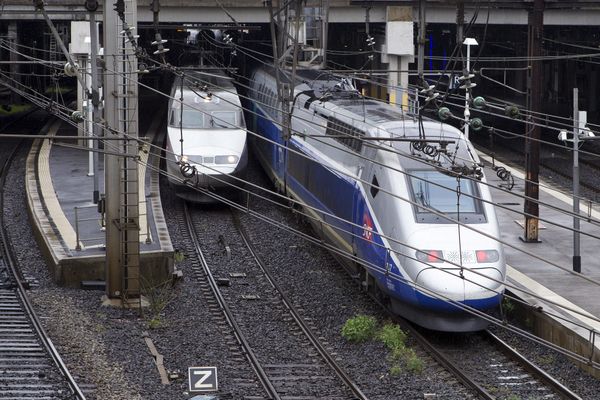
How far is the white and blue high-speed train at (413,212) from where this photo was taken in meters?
15.2

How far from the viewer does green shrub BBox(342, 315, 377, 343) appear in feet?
53.8

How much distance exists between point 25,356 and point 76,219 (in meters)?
5.57

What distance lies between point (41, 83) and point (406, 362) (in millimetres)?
38299

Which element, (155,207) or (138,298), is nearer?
(138,298)

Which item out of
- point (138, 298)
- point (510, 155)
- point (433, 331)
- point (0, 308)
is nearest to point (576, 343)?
point (433, 331)

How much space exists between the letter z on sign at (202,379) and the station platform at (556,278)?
145 inches

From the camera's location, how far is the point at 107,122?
706 inches

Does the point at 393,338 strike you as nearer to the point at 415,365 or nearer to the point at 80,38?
the point at 415,365

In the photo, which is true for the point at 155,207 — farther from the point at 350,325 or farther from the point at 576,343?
the point at 576,343

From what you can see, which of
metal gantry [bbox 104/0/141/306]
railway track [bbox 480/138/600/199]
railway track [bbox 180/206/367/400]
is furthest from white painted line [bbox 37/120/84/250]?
railway track [bbox 480/138/600/199]

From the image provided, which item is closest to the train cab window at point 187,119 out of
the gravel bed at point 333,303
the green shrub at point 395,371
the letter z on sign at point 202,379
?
the gravel bed at point 333,303

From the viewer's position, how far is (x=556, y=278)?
19.2m

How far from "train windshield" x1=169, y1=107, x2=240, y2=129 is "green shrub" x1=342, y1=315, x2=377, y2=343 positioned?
35.6ft

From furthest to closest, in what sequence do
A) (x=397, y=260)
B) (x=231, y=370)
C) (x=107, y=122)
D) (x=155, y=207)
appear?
(x=155, y=207) → (x=107, y=122) → (x=397, y=260) → (x=231, y=370)
